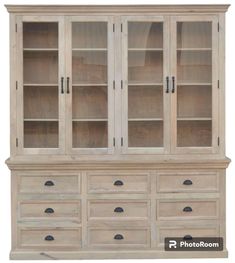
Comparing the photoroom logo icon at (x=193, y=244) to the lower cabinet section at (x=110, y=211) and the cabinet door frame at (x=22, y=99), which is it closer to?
the lower cabinet section at (x=110, y=211)

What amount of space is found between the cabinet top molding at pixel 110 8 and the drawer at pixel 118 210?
172 centimetres

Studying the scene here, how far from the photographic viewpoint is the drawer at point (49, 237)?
18.3 ft

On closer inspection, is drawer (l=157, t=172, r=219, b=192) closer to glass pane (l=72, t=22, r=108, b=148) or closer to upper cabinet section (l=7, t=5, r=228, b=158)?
upper cabinet section (l=7, t=5, r=228, b=158)

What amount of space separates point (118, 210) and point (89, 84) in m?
1.18

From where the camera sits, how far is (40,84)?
5629mm

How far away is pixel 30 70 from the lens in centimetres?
566

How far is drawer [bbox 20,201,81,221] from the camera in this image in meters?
5.57

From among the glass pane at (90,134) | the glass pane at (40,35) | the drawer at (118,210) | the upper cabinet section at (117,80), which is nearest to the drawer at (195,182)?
the upper cabinet section at (117,80)

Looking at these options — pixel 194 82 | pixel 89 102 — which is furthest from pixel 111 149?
pixel 194 82

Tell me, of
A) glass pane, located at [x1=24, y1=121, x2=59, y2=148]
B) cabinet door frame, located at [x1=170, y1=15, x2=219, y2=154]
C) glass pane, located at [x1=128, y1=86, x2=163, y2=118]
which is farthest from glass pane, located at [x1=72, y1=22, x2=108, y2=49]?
glass pane, located at [x1=24, y1=121, x2=59, y2=148]

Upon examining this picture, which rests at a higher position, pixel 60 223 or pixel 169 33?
pixel 169 33

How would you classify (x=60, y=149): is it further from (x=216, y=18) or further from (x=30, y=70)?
(x=216, y=18)

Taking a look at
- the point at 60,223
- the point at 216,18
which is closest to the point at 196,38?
the point at 216,18

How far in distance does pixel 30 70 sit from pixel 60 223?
1.43m
